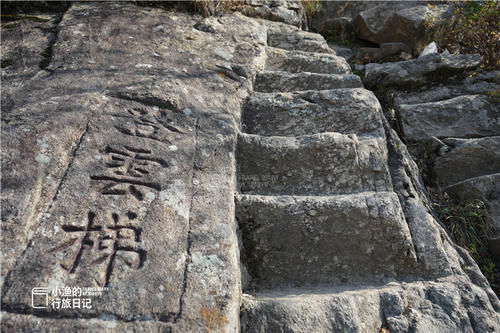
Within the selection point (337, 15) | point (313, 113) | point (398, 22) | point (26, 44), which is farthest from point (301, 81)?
point (337, 15)

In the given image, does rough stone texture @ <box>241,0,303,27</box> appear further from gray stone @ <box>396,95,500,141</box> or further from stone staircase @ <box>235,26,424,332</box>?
stone staircase @ <box>235,26,424,332</box>

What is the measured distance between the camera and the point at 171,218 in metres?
1.55

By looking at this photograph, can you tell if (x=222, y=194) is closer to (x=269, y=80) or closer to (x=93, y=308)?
(x=93, y=308)

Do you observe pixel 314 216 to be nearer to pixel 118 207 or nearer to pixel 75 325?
pixel 118 207

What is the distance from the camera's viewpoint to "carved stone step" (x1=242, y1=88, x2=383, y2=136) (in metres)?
2.25

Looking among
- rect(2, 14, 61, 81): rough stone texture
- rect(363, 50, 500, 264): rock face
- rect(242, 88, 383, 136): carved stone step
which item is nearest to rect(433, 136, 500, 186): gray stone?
rect(363, 50, 500, 264): rock face

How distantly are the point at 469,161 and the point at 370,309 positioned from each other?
154 cm

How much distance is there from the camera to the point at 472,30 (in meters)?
3.64

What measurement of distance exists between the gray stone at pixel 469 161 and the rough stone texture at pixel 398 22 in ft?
6.92

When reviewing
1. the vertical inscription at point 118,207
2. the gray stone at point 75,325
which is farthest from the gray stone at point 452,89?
the gray stone at point 75,325

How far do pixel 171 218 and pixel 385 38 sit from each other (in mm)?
4108

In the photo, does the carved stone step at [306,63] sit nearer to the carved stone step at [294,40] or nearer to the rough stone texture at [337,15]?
the carved stone step at [294,40]

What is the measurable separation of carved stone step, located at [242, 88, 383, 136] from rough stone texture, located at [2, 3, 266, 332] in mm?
141

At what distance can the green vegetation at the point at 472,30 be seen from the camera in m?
3.36
